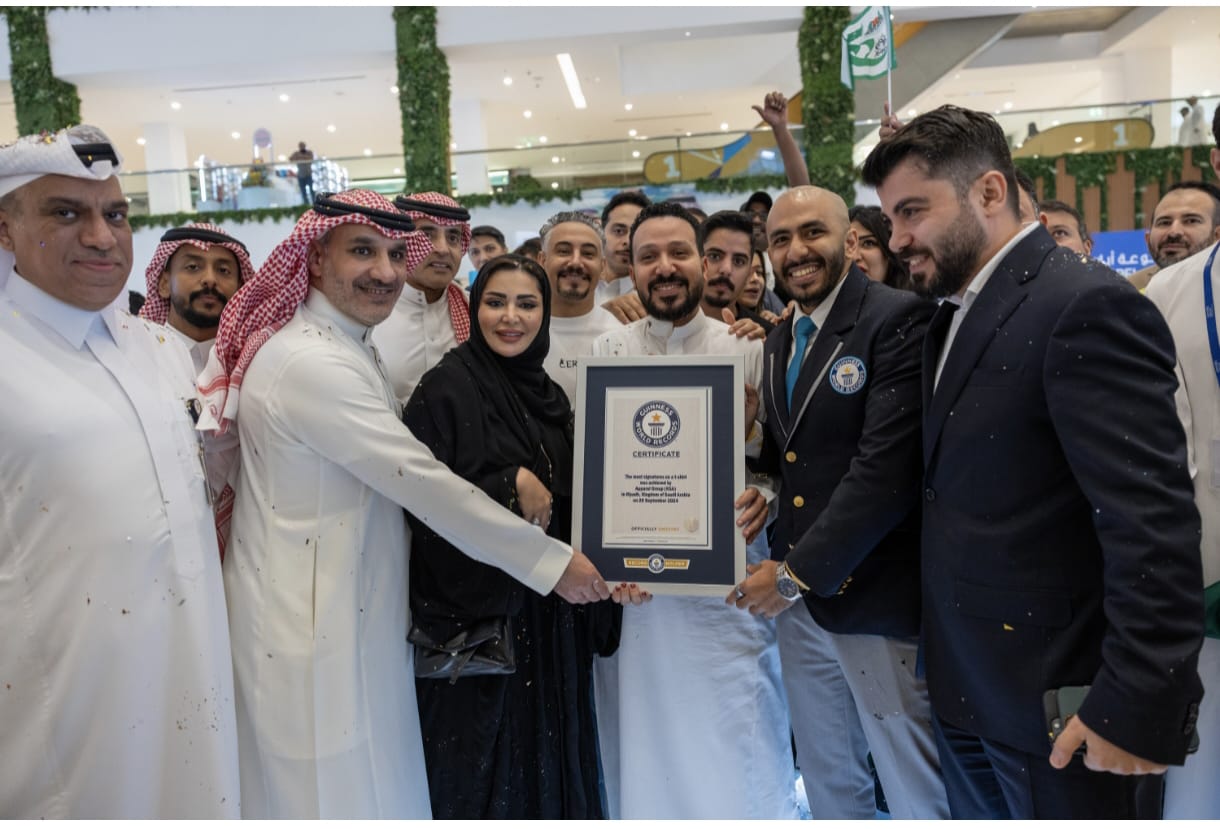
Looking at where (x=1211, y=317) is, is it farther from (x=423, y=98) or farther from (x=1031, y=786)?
(x=423, y=98)

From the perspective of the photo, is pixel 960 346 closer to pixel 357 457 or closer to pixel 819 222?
pixel 819 222

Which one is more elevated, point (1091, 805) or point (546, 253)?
point (546, 253)

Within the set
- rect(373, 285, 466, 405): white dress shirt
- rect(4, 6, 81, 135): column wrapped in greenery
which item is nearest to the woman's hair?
rect(373, 285, 466, 405): white dress shirt

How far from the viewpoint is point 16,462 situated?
1932 mm

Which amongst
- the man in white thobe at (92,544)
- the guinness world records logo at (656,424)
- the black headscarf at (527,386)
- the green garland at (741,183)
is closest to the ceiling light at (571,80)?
the green garland at (741,183)

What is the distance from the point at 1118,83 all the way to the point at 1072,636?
20989 millimetres

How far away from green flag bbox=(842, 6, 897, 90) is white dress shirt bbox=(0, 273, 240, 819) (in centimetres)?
439


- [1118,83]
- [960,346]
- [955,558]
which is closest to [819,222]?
[960,346]

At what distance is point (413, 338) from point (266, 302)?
3.07ft

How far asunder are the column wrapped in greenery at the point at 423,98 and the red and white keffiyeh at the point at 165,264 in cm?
1024

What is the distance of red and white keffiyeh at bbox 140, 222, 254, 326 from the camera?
3.44 m

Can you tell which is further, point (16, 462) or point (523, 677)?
point (523, 677)

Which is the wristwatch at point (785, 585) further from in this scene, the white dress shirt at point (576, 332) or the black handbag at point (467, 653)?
the white dress shirt at point (576, 332)

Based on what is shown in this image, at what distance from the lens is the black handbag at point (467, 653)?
248cm
